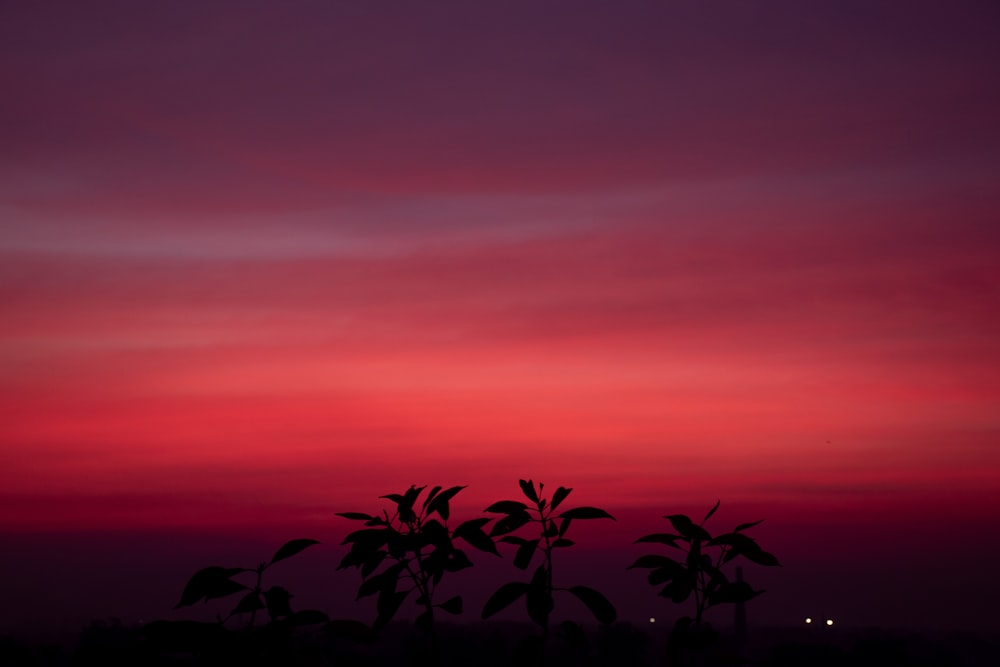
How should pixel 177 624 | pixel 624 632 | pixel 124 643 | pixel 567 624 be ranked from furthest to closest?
pixel 624 632
pixel 567 624
pixel 124 643
pixel 177 624

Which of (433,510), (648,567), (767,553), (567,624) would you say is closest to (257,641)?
(433,510)

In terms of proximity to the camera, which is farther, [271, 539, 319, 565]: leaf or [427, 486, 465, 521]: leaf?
[427, 486, 465, 521]: leaf

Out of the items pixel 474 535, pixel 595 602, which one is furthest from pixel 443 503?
pixel 595 602

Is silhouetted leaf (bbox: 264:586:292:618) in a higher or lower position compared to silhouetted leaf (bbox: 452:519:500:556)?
lower

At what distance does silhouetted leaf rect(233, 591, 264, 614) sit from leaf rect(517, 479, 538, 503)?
1.13 metres

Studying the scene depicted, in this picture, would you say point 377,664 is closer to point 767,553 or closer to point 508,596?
point 508,596

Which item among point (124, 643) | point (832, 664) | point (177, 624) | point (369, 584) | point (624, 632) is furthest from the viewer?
point (832, 664)

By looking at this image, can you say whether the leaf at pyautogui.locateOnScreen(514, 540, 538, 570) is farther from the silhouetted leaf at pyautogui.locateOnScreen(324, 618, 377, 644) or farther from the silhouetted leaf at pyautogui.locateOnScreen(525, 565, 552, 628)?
the silhouetted leaf at pyautogui.locateOnScreen(324, 618, 377, 644)

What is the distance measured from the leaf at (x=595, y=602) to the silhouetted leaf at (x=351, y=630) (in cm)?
75

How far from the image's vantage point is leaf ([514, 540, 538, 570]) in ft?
12.7

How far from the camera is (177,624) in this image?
9.81 ft

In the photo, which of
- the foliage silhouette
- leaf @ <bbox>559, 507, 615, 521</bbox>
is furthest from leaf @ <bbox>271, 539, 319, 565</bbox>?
leaf @ <bbox>559, 507, 615, 521</bbox>

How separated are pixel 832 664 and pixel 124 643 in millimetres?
6591

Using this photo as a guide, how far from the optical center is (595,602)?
12.5 ft
